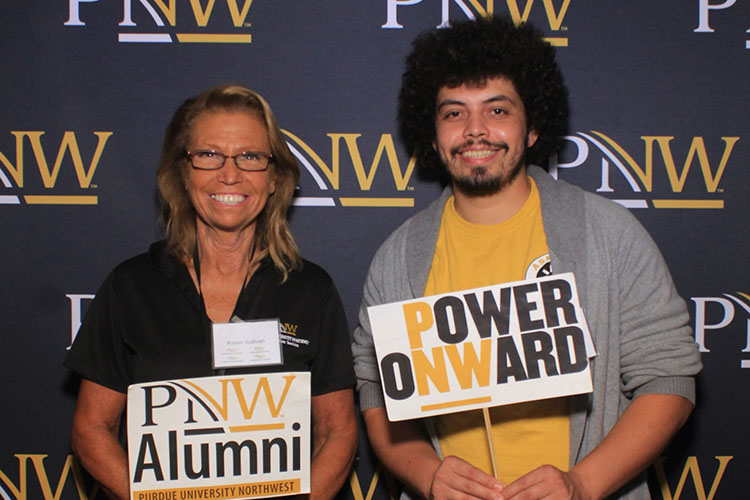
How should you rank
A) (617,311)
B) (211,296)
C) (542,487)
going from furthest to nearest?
(211,296) → (617,311) → (542,487)

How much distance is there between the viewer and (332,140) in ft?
6.34

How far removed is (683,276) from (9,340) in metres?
2.18

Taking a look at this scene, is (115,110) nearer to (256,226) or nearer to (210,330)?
(256,226)

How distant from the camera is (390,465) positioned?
1.49m

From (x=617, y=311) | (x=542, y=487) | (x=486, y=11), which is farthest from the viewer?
(x=486, y=11)

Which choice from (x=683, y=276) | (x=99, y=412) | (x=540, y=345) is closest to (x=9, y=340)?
(x=99, y=412)

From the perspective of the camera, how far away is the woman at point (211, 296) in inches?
56.0

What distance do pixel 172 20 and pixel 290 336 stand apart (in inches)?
44.0

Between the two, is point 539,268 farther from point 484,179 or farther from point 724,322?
point 724,322

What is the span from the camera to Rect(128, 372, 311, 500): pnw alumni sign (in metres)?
1.26

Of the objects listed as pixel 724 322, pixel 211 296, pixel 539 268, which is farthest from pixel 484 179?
pixel 724 322

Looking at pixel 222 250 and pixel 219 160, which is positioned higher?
pixel 219 160

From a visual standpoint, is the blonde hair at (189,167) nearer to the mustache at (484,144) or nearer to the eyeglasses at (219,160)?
the eyeglasses at (219,160)

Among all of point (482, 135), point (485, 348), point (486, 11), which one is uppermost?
point (486, 11)
